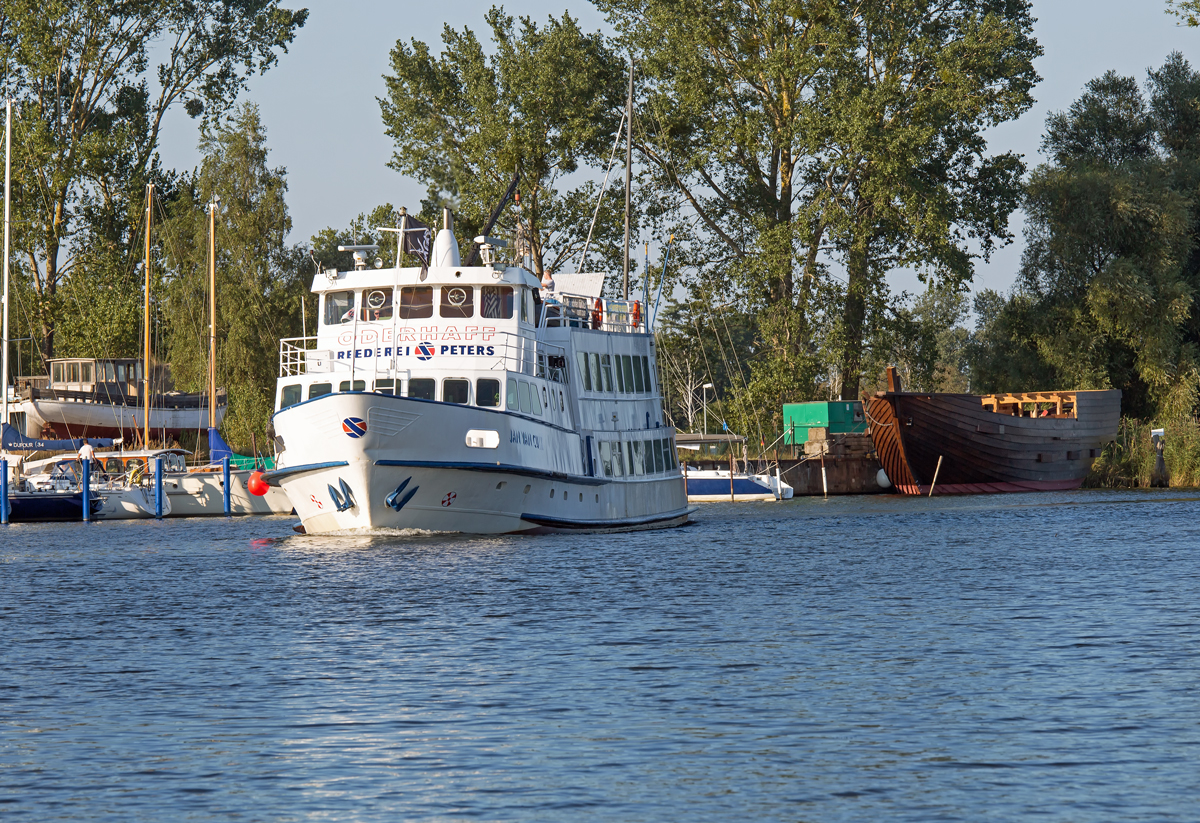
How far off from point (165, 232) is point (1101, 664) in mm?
68978

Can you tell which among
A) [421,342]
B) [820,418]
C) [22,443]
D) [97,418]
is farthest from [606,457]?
[97,418]

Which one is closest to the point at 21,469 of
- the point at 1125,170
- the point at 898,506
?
the point at 898,506

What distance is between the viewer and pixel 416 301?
36.3 metres

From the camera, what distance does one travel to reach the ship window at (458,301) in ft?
118

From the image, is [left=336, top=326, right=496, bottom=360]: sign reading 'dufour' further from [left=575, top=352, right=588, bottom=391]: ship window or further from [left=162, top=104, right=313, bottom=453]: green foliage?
[left=162, top=104, right=313, bottom=453]: green foliage

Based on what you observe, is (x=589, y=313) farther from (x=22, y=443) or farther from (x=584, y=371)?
(x=22, y=443)

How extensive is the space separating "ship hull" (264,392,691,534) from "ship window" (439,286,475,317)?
148 inches

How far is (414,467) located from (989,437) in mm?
40692

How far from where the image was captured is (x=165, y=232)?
78500mm

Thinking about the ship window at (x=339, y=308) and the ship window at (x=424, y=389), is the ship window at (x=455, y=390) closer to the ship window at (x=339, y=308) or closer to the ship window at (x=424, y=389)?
the ship window at (x=424, y=389)

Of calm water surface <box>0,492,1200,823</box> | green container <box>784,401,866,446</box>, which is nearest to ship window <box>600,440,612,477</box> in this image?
calm water surface <box>0,492,1200,823</box>

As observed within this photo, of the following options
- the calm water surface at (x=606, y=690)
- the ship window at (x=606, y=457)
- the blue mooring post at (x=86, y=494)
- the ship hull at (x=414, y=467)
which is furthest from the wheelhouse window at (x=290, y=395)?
the blue mooring post at (x=86, y=494)

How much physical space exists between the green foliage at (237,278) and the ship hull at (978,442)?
31.6m

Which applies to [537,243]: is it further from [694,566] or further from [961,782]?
[961,782]
